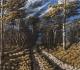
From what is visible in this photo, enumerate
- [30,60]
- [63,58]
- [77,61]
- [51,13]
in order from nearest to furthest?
[77,61] → [63,58] → [30,60] → [51,13]

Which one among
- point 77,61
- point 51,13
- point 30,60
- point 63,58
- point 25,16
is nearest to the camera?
point 77,61

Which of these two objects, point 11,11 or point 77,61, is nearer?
point 77,61

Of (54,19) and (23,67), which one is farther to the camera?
(54,19)

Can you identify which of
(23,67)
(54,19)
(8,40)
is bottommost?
(23,67)

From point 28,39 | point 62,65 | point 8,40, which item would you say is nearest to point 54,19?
point 28,39

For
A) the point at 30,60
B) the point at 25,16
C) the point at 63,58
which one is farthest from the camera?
the point at 25,16

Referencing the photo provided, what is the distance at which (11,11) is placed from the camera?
2094 cm

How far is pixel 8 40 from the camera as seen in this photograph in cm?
2156

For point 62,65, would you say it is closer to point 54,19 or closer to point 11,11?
point 54,19

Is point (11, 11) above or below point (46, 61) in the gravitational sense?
above

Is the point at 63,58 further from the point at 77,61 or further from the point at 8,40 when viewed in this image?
the point at 8,40

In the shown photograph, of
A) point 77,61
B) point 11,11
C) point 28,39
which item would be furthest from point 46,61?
point 11,11

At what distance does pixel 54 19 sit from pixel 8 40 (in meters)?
3.72

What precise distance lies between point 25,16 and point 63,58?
607cm
